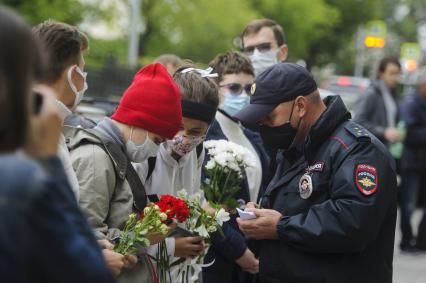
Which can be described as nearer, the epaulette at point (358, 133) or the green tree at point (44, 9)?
the epaulette at point (358, 133)

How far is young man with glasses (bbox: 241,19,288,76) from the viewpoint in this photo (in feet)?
20.3

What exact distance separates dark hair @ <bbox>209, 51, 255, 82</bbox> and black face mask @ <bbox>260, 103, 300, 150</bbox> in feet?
5.03

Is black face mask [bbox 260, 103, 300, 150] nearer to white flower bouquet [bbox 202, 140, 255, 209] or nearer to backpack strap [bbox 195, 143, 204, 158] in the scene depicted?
white flower bouquet [bbox 202, 140, 255, 209]

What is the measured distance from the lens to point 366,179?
3352mm

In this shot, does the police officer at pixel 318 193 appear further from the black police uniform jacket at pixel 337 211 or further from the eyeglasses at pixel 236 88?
the eyeglasses at pixel 236 88

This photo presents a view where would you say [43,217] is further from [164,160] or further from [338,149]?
[164,160]

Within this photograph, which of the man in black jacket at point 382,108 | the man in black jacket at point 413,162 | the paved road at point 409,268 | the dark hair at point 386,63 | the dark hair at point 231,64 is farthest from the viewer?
the dark hair at point 386,63

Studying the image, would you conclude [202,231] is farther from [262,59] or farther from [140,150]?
[262,59]

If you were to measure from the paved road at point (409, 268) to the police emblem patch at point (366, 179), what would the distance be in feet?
16.3

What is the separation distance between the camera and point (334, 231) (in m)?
3.33

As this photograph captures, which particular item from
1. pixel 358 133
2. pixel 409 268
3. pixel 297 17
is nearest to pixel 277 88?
pixel 358 133

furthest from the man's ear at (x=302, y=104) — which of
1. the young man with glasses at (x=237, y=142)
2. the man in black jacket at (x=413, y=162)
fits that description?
the man in black jacket at (x=413, y=162)

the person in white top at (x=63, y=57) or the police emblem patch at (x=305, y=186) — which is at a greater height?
the person in white top at (x=63, y=57)

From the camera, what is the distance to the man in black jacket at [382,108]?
9156 mm
